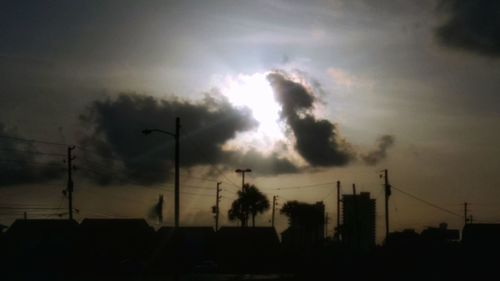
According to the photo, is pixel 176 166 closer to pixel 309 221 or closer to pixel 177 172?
pixel 177 172

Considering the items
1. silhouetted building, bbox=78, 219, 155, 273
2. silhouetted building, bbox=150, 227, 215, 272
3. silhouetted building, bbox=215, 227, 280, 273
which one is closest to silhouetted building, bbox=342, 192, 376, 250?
silhouetted building, bbox=215, 227, 280, 273

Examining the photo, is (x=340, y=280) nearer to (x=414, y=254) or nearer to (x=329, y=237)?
(x=414, y=254)

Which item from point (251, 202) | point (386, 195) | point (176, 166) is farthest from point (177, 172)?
point (251, 202)

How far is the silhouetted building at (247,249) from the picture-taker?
101250 millimetres

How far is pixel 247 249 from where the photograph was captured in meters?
105

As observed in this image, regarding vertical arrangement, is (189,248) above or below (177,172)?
below

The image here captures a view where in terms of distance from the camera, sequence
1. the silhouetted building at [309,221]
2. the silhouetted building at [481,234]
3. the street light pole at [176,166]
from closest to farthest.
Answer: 1. the street light pole at [176,166]
2. the silhouetted building at [481,234]
3. the silhouetted building at [309,221]

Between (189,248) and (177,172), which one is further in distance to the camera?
(189,248)

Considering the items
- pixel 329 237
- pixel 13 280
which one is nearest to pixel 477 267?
pixel 13 280

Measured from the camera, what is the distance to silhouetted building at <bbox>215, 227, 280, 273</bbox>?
101250 millimetres

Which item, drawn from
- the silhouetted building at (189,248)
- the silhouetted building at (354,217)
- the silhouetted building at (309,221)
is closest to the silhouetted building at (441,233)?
the silhouetted building at (354,217)

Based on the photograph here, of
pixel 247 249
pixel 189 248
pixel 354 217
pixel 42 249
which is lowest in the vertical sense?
pixel 247 249

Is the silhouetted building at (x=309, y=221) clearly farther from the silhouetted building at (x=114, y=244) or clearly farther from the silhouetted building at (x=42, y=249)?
the silhouetted building at (x=42, y=249)

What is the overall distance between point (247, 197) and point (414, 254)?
60283 mm
